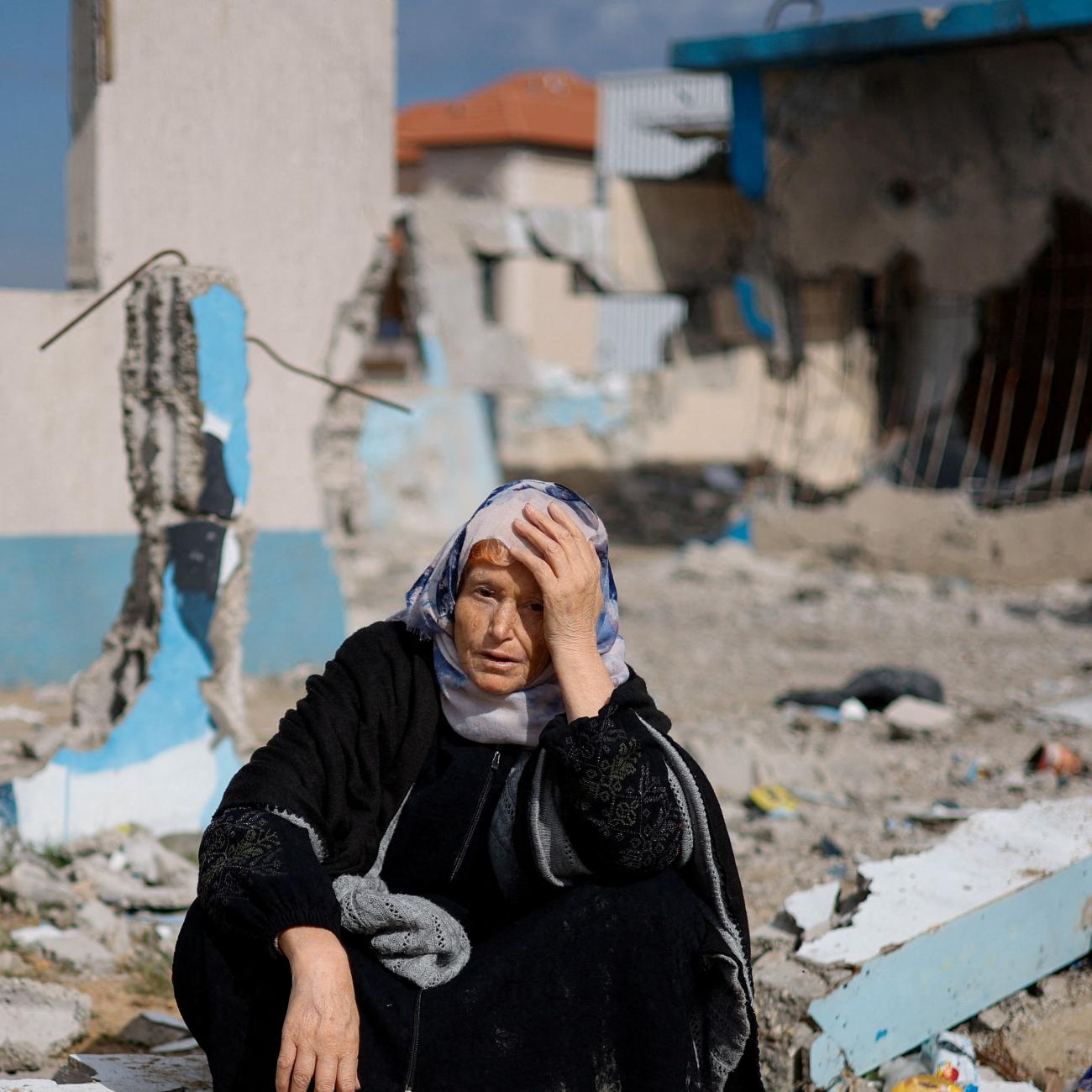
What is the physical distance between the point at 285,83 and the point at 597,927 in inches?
186

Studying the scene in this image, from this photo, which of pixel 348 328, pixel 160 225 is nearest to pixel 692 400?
pixel 348 328

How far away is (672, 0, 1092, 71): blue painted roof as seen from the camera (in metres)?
8.40

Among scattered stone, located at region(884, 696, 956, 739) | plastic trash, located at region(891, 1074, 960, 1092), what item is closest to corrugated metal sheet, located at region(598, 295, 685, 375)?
scattered stone, located at region(884, 696, 956, 739)

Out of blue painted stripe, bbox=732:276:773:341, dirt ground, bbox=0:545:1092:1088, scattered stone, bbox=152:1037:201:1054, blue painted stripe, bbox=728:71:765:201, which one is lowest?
dirt ground, bbox=0:545:1092:1088

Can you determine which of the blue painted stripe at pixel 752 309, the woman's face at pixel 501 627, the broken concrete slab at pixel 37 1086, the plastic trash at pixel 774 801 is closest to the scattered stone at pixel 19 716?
the plastic trash at pixel 774 801

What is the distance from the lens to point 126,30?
5.16m

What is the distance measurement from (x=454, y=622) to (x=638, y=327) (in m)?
20.8

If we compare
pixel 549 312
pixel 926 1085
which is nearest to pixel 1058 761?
pixel 926 1085

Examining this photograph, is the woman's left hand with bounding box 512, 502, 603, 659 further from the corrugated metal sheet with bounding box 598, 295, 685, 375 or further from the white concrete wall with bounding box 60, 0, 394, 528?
the corrugated metal sheet with bounding box 598, 295, 685, 375

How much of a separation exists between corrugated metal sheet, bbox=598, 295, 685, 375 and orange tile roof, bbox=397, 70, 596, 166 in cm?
729

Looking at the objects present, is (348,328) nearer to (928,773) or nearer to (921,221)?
(928,773)

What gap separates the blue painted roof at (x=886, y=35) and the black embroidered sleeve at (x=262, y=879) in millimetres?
8149

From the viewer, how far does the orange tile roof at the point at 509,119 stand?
2833 cm

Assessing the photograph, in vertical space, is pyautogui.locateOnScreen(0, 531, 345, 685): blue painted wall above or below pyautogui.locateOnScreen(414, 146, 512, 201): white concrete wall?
below
